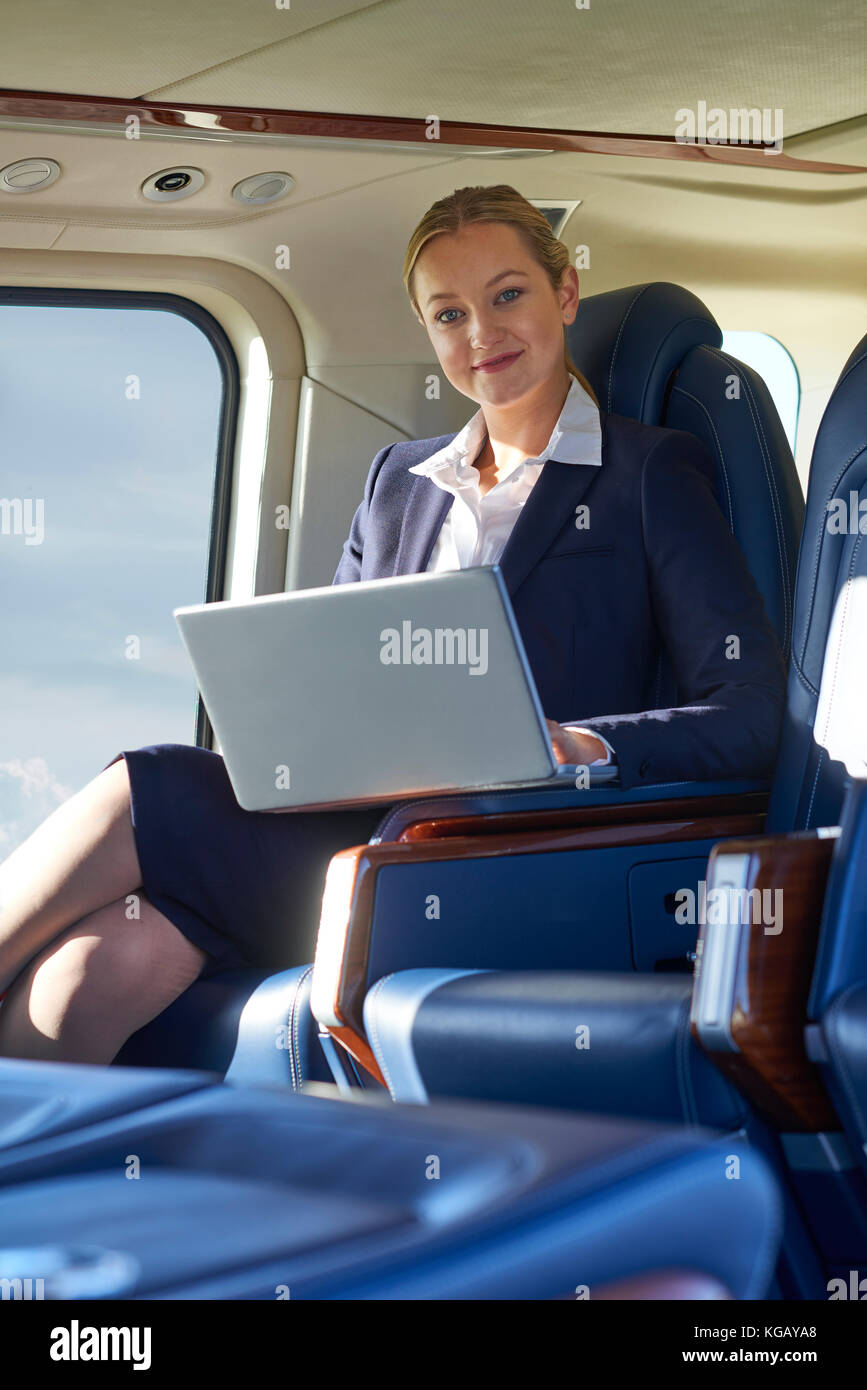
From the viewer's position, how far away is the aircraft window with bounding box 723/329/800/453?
11.8 feet

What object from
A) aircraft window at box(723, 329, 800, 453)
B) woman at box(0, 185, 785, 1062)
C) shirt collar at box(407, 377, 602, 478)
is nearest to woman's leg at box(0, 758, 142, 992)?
woman at box(0, 185, 785, 1062)

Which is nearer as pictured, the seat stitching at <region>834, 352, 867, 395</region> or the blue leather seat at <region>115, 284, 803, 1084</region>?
the blue leather seat at <region>115, 284, 803, 1084</region>

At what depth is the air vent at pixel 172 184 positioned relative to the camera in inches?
105

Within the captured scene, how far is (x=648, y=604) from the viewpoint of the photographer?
2010mm

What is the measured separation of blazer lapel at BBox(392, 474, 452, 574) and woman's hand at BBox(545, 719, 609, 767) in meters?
0.59

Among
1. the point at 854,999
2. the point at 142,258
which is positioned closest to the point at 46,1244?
the point at 854,999

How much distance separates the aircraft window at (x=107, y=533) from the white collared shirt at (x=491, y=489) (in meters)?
1.05

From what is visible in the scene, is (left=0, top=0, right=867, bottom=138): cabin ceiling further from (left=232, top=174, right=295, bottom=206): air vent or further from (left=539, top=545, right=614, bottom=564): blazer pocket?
(left=539, top=545, right=614, bottom=564): blazer pocket

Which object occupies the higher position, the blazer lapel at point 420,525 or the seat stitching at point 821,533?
the blazer lapel at point 420,525

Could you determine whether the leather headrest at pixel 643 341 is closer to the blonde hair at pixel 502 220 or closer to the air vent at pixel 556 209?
the blonde hair at pixel 502 220

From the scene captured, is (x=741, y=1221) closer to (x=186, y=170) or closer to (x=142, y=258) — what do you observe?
(x=186, y=170)

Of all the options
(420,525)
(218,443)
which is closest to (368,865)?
(420,525)

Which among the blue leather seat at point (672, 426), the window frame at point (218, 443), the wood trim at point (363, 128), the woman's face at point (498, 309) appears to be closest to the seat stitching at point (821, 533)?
the blue leather seat at point (672, 426)

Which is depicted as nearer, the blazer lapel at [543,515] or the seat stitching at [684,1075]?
the seat stitching at [684,1075]
